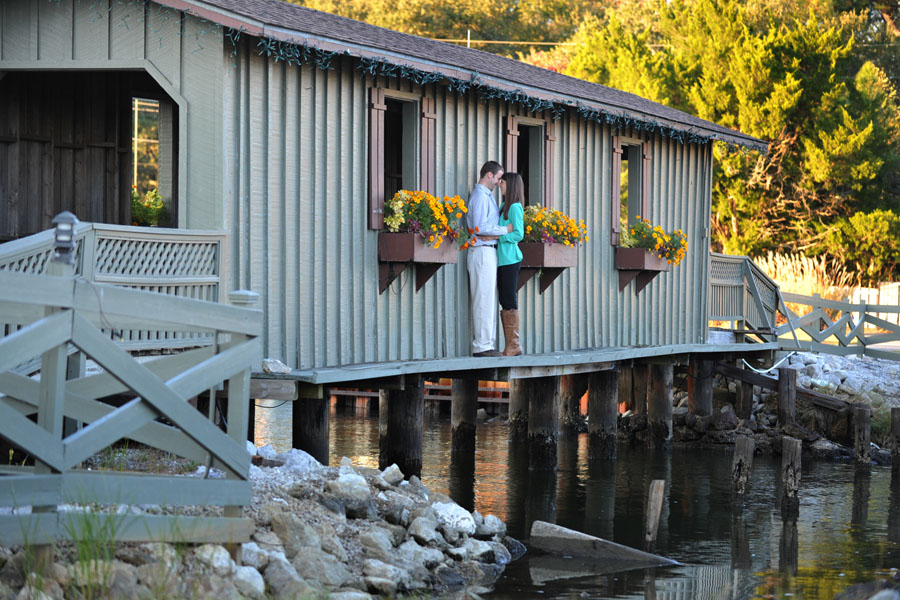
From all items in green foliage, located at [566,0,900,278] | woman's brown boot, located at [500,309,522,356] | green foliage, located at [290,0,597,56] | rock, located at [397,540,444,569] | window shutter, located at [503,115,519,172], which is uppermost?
green foliage, located at [290,0,597,56]

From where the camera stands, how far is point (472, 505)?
13297mm

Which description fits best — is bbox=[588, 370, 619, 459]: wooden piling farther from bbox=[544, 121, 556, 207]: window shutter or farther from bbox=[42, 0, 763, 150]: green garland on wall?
bbox=[42, 0, 763, 150]: green garland on wall

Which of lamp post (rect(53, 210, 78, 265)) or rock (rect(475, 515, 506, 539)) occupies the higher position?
lamp post (rect(53, 210, 78, 265))

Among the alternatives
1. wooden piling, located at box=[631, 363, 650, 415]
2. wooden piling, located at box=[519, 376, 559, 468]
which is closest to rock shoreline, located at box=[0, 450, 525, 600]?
wooden piling, located at box=[519, 376, 559, 468]

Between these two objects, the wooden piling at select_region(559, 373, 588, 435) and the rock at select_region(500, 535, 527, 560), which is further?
the wooden piling at select_region(559, 373, 588, 435)

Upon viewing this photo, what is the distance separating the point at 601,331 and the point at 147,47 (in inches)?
288

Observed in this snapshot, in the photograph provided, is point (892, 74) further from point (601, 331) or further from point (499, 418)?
point (601, 331)

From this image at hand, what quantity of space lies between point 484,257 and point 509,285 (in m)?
0.48

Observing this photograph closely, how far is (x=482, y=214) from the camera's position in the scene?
40.3ft

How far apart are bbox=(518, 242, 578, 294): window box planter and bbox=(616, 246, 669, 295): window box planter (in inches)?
70.0

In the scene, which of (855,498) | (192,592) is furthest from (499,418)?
(192,592)

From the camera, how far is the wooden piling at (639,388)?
19.3 m

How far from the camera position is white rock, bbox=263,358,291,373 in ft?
33.1

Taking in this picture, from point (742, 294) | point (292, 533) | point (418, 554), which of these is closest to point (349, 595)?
point (292, 533)
